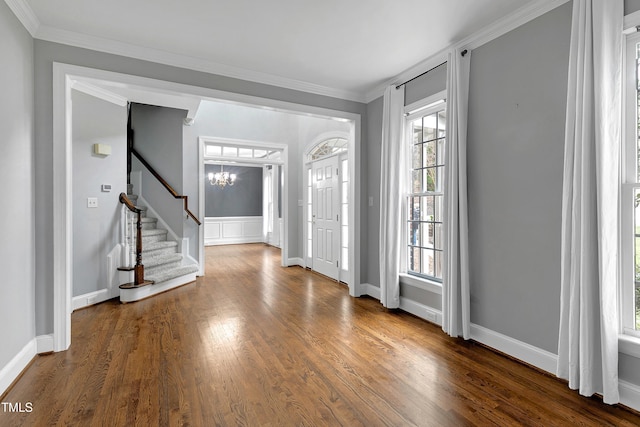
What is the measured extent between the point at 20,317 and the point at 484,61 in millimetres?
4406

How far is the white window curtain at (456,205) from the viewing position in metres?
2.88

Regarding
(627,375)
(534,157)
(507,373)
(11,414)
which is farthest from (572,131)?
(11,414)

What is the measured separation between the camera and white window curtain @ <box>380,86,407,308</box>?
3.72 metres

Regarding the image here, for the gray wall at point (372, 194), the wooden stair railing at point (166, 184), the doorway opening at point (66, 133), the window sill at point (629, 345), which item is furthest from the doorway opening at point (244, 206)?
the window sill at point (629, 345)

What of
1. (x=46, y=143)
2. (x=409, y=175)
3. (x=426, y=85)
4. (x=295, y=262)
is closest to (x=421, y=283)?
(x=409, y=175)

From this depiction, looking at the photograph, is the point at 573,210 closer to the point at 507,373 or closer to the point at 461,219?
the point at 461,219

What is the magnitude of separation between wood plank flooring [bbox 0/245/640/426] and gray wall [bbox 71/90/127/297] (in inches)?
24.7

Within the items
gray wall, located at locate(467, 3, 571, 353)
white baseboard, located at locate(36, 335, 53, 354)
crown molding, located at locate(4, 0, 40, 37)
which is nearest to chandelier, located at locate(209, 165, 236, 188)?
crown molding, located at locate(4, 0, 40, 37)

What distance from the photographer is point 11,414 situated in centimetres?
189

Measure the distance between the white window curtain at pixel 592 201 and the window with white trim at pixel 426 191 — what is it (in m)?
1.28

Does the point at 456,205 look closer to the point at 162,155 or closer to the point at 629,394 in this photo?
the point at 629,394

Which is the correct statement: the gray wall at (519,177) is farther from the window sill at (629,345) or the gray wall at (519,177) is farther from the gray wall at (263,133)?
the gray wall at (263,133)

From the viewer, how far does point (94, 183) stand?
408 cm

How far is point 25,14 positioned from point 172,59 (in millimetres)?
1097
